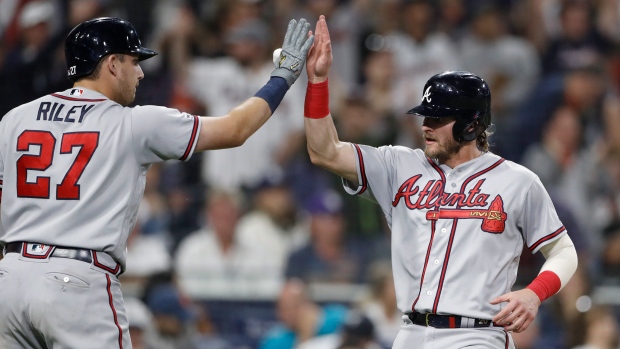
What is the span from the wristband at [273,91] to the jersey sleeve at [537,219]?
112 cm

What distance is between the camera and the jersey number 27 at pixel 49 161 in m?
A: 4.07

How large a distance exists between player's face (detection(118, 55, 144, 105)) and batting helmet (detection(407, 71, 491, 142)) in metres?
1.18

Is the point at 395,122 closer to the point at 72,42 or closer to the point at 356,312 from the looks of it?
the point at 356,312

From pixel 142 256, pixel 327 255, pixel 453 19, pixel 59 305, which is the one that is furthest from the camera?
pixel 453 19

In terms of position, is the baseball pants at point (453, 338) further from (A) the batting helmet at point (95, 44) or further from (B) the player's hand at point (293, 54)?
(A) the batting helmet at point (95, 44)

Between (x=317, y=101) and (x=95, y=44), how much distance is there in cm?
99

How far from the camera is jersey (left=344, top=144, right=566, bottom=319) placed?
4.33 metres

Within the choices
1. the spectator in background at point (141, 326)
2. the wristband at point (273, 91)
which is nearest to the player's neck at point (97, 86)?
the wristband at point (273, 91)

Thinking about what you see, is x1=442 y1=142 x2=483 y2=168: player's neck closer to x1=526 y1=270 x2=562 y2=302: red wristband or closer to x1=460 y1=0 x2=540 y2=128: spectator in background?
x1=526 y1=270 x2=562 y2=302: red wristband

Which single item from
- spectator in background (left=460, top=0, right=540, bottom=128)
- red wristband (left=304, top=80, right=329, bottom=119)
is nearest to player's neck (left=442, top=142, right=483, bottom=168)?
red wristband (left=304, top=80, right=329, bottom=119)

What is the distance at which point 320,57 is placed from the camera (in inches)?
183

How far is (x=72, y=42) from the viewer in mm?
4289

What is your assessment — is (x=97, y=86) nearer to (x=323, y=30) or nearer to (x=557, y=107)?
(x=323, y=30)

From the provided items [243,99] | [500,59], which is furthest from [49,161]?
[500,59]
